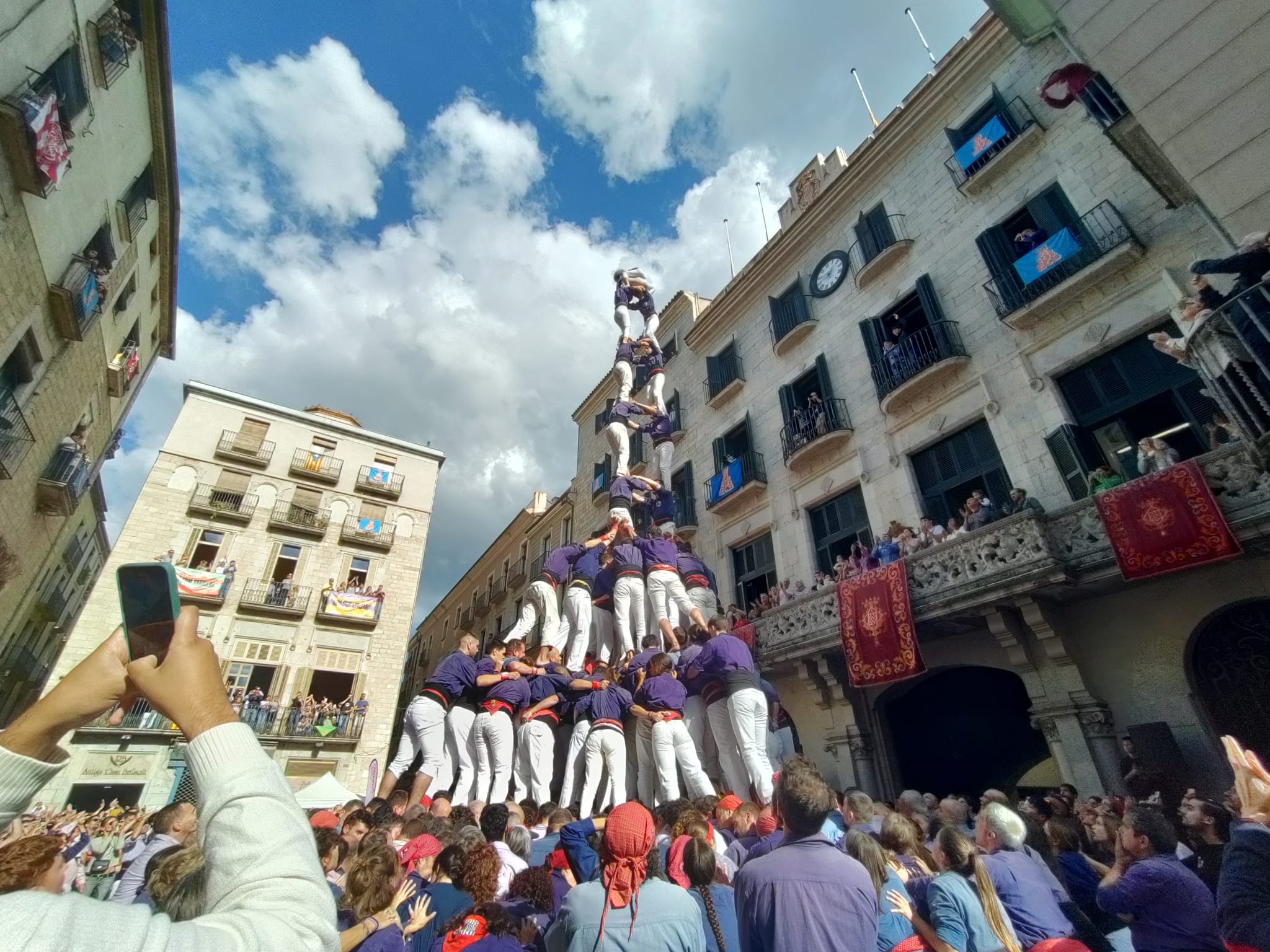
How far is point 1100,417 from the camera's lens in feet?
34.7

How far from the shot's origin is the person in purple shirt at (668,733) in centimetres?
750

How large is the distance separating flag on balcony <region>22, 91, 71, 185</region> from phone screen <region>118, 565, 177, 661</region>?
1660 cm

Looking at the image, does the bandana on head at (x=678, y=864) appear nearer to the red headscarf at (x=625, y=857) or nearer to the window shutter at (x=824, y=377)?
the red headscarf at (x=625, y=857)

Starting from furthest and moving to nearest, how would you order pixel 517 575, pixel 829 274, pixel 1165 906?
pixel 517 575, pixel 829 274, pixel 1165 906

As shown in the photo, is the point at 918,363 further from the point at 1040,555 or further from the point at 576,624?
the point at 576,624

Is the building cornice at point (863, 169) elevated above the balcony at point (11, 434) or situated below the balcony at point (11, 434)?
above

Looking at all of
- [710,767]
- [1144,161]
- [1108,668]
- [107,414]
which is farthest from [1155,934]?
[107,414]

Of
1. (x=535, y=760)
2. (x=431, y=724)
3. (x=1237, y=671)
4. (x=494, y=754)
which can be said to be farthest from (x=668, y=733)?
(x=1237, y=671)

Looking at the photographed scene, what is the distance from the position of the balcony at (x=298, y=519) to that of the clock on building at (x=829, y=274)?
22.0 metres

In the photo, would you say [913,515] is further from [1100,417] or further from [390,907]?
[390,907]

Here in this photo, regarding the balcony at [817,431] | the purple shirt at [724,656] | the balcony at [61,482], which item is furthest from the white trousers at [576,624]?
the balcony at [61,482]

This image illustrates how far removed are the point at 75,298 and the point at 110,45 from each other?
618 cm

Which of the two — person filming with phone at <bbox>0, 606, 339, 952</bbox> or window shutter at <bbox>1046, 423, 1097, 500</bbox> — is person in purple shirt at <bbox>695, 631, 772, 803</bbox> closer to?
window shutter at <bbox>1046, 423, 1097, 500</bbox>

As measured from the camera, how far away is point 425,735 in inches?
319
